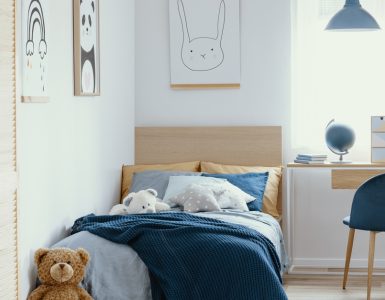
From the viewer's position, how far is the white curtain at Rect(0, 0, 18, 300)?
Result: 3246 mm

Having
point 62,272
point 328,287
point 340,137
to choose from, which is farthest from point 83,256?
point 340,137

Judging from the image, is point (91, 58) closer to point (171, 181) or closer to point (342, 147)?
point (171, 181)

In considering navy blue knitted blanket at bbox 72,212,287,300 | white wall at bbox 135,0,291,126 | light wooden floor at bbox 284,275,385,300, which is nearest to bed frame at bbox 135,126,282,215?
white wall at bbox 135,0,291,126

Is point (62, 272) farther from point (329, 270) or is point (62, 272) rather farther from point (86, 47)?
point (329, 270)

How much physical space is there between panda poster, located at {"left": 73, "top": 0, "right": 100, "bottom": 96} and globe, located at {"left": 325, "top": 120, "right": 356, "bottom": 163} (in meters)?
1.53

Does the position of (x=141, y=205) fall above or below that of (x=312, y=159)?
below

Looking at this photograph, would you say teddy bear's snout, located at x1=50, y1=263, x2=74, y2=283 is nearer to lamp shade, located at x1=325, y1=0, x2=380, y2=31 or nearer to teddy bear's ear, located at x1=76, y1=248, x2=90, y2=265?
teddy bear's ear, located at x1=76, y1=248, x2=90, y2=265

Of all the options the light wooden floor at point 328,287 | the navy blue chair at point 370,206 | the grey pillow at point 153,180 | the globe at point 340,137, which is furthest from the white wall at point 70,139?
the navy blue chair at point 370,206

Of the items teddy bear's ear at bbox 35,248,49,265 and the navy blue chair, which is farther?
the navy blue chair

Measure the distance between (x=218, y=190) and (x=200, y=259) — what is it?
133cm

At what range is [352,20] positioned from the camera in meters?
5.21

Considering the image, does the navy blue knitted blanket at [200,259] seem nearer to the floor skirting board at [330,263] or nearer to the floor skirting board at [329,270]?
the floor skirting board at [329,270]

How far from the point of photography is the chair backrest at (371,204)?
4746mm

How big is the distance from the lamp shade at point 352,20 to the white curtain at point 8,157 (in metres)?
2.48
